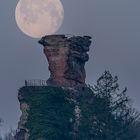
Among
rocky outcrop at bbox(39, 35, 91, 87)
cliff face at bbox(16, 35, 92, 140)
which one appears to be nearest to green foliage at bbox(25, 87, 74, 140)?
cliff face at bbox(16, 35, 92, 140)

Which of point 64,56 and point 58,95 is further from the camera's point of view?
point 64,56

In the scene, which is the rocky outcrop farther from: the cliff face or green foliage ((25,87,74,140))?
green foliage ((25,87,74,140))

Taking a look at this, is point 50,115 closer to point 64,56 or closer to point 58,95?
point 58,95

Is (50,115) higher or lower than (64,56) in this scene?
lower

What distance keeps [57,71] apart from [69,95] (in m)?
12.3

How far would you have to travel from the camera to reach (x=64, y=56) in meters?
133

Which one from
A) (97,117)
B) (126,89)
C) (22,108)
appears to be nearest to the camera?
(97,117)

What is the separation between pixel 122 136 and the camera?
11156cm

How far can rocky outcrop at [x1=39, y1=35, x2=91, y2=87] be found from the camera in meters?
133

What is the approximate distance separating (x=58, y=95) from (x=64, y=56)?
1511cm

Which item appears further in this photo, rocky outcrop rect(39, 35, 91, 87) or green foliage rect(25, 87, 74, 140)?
rocky outcrop rect(39, 35, 91, 87)

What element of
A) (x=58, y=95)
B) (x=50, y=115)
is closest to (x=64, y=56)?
(x=58, y=95)

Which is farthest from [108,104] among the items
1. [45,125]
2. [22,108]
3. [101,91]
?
[22,108]

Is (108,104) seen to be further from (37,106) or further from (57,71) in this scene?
(57,71)
